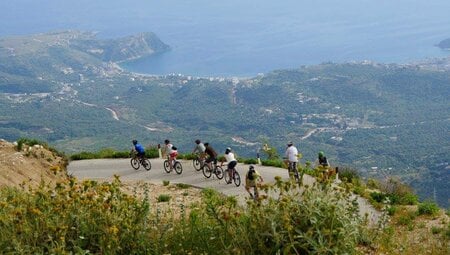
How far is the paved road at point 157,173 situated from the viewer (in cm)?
2236

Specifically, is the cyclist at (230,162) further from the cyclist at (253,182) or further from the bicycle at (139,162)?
the cyclist at (253,182)

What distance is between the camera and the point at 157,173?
2522 cm

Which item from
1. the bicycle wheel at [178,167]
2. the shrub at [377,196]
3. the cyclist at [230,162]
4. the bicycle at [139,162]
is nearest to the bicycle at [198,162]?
the bicycle wheel at [178,167]

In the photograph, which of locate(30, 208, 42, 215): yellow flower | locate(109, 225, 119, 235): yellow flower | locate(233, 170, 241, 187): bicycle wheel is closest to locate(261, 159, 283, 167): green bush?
locate(233, 170, 241, 187): bicycle wheel

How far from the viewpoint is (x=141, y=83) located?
197375 millimetres

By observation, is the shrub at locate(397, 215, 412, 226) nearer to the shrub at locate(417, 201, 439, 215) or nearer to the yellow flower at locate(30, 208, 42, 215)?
the shrub at locate(417, 201, 439, 215)

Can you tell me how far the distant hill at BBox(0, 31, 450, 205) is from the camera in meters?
104

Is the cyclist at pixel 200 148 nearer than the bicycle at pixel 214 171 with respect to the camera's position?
No

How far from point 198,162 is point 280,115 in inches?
4789

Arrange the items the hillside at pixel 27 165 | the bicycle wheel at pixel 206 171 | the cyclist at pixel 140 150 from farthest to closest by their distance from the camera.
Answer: the cyclist at pixel 140 150
the bicycle wheel at pixel 206 171
the hillside at pixel 27 165

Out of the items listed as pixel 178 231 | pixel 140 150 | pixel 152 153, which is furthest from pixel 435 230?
pixel 152 153

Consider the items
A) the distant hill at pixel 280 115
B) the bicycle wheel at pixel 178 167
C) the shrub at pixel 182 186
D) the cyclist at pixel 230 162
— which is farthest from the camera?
the distant hill at pixel 280 115

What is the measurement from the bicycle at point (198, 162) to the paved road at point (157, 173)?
20 cm

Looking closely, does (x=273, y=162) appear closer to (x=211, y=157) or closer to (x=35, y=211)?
(x=211, y=157)
